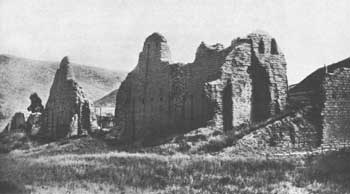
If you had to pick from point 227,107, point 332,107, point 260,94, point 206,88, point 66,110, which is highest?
point 206,88

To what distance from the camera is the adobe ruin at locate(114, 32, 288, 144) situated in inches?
631

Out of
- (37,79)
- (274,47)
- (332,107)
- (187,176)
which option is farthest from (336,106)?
(37,79)

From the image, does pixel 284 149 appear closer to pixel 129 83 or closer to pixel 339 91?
pixel 339 91

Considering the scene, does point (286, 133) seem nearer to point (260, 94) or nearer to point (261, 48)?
point (260, 94)

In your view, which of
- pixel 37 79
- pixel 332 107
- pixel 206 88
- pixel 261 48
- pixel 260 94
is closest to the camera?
pixel 332 107

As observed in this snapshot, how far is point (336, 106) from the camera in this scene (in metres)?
14.4

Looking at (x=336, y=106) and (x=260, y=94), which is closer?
(x=336, y=106)

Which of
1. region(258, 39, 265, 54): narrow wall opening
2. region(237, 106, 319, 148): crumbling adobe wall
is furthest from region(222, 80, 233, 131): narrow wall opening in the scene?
region(258, 39, 265, 54): narrow wall opening

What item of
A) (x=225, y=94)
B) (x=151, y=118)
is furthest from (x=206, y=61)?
(x=151, y=118)

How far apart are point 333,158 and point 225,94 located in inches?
230

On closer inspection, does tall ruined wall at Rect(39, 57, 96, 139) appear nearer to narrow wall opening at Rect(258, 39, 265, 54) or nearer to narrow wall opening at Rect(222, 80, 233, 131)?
narrow wall opening at Rect(222, 80, 233, 131)

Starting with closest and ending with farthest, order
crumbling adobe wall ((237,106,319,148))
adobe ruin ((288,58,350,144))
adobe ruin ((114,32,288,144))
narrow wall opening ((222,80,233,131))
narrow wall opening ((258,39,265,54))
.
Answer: crumbling adobe wall ((237,106,319,148))
adobe ruin ((288,58,350,144))
narrow wall opening ((222,80,233,131))
adobe ruin ((114,32,288,144))
narrow wall opening ((258,39,265,54))

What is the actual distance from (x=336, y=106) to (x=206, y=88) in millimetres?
4680

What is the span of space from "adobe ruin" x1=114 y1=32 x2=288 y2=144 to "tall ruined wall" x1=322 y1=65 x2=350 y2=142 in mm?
2177
